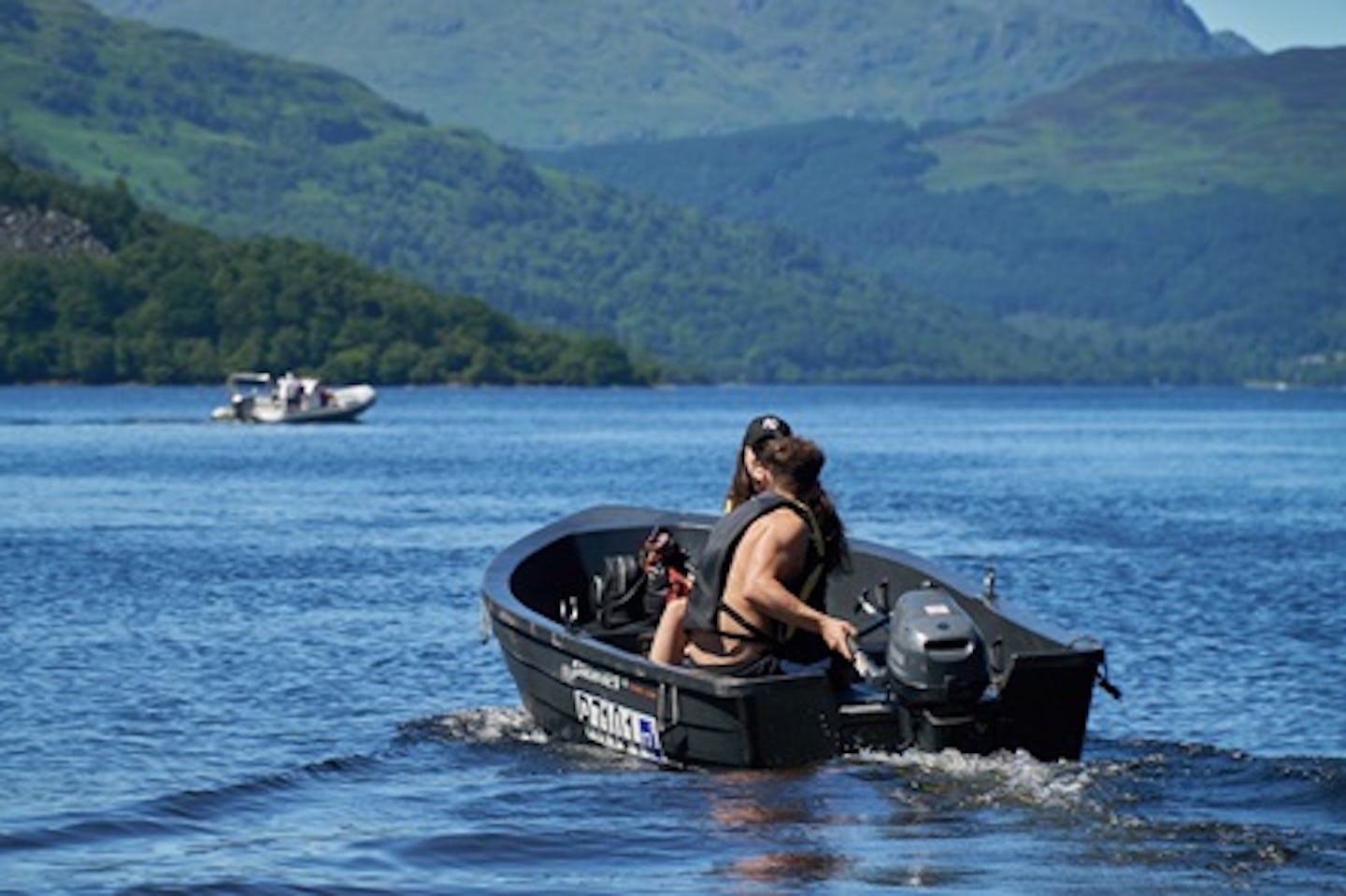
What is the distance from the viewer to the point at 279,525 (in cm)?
6156

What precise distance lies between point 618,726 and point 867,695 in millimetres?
2033

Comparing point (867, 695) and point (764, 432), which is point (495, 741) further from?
point (764, 432)

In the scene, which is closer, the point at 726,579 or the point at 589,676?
the point at 726,579

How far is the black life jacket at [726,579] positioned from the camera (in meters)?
22.0

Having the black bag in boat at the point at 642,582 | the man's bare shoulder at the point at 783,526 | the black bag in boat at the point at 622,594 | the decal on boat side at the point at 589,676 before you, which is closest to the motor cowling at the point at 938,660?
the man's bare shoulder at the point at 783,526

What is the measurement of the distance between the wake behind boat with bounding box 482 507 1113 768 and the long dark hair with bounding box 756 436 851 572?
0.67 m

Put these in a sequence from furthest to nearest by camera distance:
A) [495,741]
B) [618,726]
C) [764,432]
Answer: [495,741] < [618,726] < [764,432]

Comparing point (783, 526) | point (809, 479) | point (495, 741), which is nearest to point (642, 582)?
point (495, 741)

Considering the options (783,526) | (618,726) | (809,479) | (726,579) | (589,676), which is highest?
(809,479)

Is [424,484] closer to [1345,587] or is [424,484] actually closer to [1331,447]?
[1345,587]

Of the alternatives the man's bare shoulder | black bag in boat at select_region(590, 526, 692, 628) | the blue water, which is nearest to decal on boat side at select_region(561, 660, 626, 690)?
the blue water

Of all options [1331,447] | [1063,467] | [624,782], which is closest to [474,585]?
[624,782]

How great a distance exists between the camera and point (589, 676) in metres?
23.9

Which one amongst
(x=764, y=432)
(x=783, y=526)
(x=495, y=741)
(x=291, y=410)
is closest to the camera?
(x=783, y=526)
